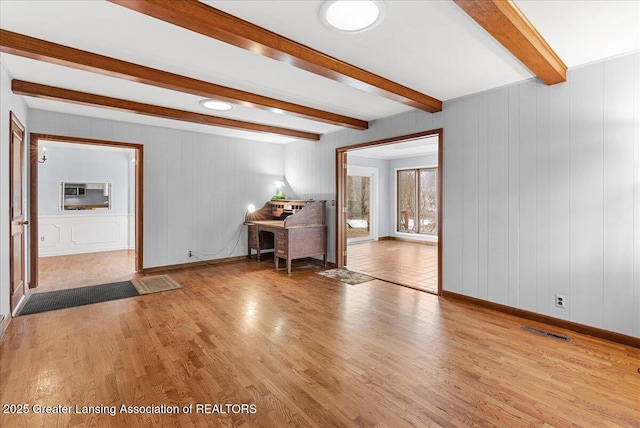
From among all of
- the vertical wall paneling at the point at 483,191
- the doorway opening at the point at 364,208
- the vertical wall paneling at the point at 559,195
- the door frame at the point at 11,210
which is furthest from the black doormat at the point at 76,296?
the doorway opening at the point at 364,208

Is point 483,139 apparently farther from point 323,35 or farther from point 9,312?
point 9,312

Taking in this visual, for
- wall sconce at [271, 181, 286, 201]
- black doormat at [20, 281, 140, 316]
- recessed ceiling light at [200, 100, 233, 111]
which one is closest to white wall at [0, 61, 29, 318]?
black doormat at [20, 281, 140, 316]

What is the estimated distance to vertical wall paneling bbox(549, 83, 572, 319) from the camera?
2951mm

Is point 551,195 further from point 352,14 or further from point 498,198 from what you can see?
point 352,14

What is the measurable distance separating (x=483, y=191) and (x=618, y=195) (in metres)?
1.12

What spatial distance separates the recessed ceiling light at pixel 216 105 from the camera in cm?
397

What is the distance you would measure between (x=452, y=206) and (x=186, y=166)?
14.3 feet

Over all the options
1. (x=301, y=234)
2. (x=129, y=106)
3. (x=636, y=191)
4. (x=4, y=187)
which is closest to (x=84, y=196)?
(x=129, y=106)

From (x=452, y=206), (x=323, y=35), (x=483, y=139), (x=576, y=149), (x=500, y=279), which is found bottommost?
(x=500, y=279)

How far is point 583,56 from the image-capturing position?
105 inches

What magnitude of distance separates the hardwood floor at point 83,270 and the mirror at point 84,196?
3.67ft

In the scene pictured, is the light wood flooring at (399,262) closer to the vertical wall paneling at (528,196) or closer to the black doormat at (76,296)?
the vertical wall paneling at (528,196)

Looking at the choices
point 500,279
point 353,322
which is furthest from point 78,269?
point 500,279

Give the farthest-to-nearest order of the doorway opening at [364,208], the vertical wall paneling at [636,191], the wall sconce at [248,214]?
the doorway opening at [364,208] → the wall sconce at [248,214] → the vertical wall paneling at [636,191]
